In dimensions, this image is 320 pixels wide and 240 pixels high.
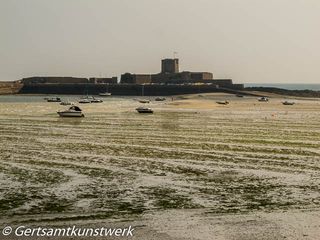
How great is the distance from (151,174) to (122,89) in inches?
6524

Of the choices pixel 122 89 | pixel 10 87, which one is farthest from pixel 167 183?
pixel 10 87

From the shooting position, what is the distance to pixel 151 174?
23.0 metres

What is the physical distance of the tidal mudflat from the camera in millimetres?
15117

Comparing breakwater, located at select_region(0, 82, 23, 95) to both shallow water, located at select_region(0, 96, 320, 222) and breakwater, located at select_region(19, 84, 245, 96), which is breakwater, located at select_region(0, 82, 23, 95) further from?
shallow water, located at select_region(0, 96, 320, 222)

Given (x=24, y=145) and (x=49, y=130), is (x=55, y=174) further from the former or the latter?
(x=49, y=130)

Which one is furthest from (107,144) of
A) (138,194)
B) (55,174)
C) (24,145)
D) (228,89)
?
(228,89)

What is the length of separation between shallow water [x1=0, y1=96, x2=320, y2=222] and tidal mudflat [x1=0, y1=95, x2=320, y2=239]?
0.13 feet

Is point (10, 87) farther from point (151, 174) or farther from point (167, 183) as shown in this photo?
point (167, 183)

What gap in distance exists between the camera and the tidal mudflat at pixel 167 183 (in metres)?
15.1

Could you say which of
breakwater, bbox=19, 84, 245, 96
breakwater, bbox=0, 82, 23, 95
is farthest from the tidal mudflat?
breakwater, bbox=0, 82, 23, 95

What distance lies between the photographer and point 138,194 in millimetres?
18812

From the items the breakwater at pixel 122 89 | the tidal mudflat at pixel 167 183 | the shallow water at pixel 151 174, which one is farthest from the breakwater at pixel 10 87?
the tidal mudflat at pixel 167 183

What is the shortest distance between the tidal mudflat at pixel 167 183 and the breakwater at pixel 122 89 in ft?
440

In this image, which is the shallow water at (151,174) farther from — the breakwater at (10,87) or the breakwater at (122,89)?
the breakwater at (10,87)
